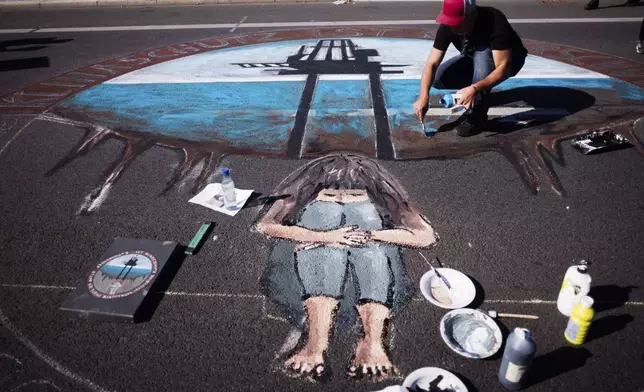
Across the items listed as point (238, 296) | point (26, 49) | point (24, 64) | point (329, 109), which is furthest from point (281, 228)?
point (26, 49)

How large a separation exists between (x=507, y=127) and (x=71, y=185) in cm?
484

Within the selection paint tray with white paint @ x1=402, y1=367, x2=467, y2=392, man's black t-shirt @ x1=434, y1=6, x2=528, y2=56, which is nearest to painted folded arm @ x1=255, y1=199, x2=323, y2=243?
paint tray with white paint @ x1=402, y1=367, x2=467, y2=392

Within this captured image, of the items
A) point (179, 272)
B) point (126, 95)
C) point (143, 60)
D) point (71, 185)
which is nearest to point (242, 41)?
point (143, 60)

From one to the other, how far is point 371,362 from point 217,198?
7.37ft

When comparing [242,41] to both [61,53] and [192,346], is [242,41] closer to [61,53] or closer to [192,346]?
[61,53]

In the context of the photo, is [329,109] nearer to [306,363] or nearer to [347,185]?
[347,185]

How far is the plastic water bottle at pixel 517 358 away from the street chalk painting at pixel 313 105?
227cm

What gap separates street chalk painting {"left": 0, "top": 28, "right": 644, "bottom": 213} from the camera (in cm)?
518

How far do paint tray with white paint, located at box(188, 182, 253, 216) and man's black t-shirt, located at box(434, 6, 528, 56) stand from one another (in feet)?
8.46

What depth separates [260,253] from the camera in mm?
3709

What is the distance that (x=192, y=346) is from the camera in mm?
2959

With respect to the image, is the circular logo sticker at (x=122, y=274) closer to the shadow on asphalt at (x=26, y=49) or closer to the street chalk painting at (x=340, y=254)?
the street chalk painting at (x=340, y=254)

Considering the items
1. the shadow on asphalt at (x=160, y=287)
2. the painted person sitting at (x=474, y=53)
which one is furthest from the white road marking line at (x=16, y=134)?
the painted person sitting at (x=474, y=53)

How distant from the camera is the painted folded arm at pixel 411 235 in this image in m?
3.74
